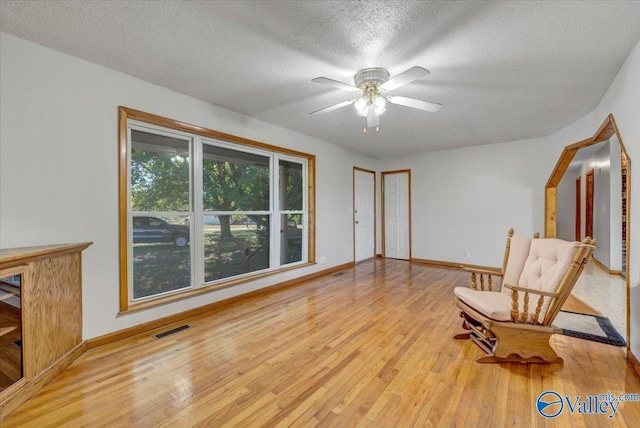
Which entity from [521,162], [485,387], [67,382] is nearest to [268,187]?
[67,382]

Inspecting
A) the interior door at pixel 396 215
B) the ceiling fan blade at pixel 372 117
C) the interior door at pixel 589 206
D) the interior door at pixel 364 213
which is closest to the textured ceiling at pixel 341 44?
the ceiling fan blade at pixel 372 117

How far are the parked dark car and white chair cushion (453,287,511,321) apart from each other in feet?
9.51

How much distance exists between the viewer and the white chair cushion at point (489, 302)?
82.3 inches

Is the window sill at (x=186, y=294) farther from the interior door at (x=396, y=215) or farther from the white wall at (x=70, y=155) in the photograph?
the interior door at (x=396, y=215)

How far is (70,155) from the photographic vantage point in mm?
2199

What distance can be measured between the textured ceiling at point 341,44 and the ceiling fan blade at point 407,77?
0.19m

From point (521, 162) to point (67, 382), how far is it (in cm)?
636

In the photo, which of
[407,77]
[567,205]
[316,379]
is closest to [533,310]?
[316,379]

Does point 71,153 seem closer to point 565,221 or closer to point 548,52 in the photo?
point 548,52

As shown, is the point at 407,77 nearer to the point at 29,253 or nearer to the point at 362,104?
the point at 362,104

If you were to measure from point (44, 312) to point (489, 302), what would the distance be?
3315 mm

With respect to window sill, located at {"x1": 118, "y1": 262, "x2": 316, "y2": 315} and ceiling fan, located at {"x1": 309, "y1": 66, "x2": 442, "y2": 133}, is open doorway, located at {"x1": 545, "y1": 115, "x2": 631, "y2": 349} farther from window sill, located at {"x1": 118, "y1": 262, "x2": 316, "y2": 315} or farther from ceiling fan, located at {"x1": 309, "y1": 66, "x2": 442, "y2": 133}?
window sill, located at {"x1": 118, "y1": 262, "x2": 316, "y2": 315}

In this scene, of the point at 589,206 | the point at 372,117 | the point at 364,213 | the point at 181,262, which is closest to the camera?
the point at 372,117

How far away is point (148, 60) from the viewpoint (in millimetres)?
2246
